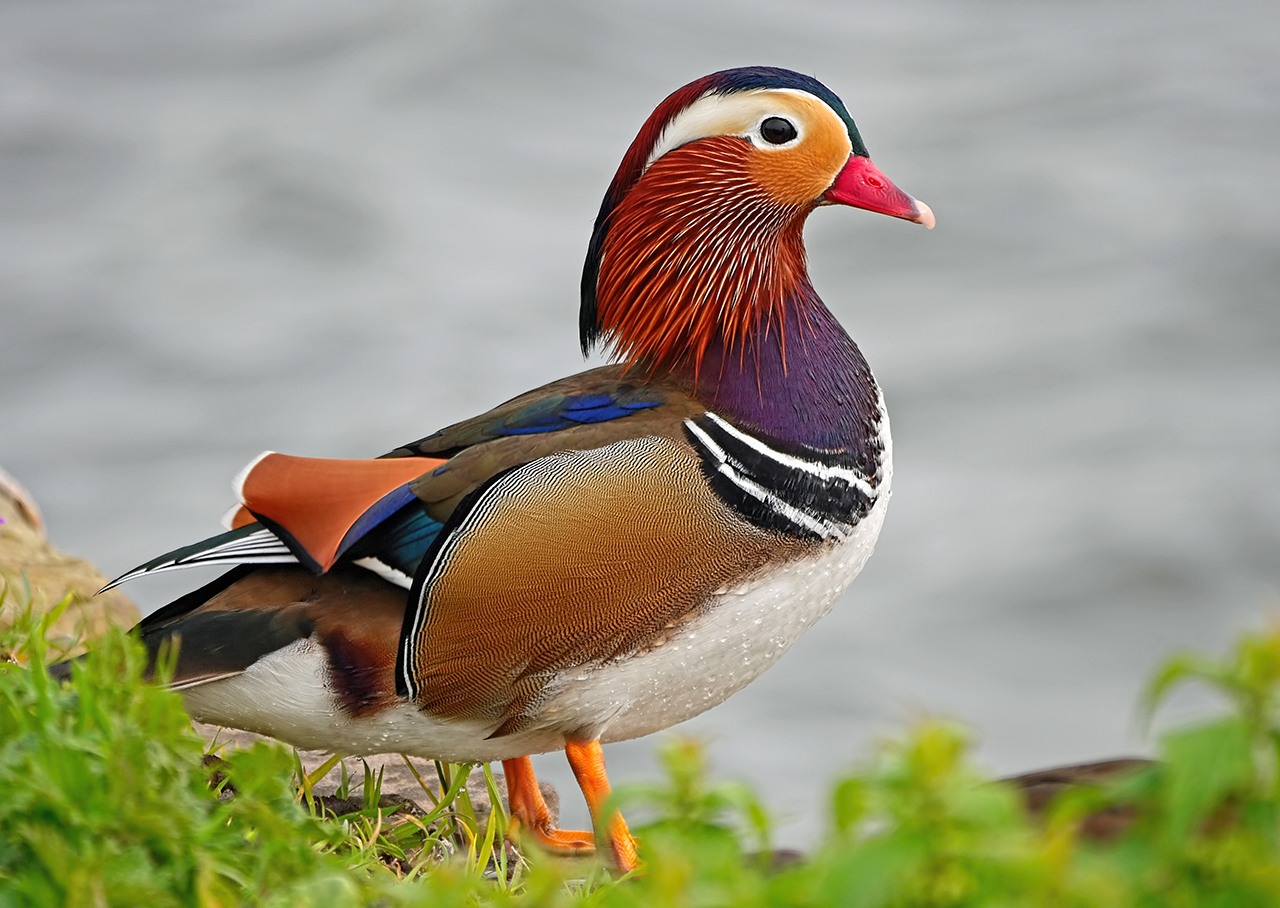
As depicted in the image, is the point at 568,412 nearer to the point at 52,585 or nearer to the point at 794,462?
the point at 794,462

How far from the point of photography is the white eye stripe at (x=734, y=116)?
312 centimetres

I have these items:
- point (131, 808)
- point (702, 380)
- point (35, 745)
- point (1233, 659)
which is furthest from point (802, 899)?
point (702, 380)

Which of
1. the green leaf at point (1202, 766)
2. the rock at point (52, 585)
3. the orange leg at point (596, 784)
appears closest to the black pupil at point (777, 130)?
the orange leg at point (596, 784)

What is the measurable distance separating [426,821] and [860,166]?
1601 mm

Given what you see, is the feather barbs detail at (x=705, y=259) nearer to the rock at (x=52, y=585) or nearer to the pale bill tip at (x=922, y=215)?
the pale bill tip at (x=922, y=215)

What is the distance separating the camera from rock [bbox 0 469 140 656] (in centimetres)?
349

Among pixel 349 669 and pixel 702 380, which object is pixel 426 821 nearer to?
pixel 349 669

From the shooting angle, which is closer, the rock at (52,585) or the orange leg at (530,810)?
the orange leg at (530,810)

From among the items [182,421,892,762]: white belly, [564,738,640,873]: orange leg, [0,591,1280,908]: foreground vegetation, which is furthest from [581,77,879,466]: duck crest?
[0,591,1280,908]: foreground vegetation

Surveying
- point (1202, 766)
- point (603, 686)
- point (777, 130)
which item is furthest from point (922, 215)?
point (1202, 766)

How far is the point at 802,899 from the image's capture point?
1.48 meters

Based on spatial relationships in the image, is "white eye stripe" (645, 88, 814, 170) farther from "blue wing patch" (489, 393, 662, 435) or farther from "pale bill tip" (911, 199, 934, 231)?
"blue wing patch" (489, 393, 662, 435)

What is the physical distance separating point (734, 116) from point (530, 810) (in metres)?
1.58

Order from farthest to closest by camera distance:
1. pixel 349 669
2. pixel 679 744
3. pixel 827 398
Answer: pixel 827 398 < pixel 349 669 < pixel 679 744
